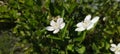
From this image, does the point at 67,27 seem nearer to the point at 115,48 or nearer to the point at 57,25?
the point at 57,25

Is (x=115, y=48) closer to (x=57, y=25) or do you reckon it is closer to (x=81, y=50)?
(x=81, y=50)

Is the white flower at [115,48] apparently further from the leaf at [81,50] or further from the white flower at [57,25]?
the white flower at [57,25]

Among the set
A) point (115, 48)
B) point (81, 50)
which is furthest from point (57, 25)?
point (115, 48)

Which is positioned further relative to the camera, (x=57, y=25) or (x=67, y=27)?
(x=67, y=27)

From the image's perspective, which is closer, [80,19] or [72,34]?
[72,34]

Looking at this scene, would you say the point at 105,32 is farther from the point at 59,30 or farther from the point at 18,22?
the point at 18,22

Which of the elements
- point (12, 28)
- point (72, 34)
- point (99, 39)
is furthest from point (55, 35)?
point (12, 28)

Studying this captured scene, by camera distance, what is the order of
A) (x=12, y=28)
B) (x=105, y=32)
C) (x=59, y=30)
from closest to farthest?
(x=59, y=30)
(x=105, y=32)
(x=12, y=28)

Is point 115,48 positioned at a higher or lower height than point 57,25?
lower
